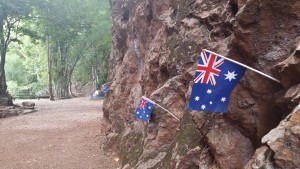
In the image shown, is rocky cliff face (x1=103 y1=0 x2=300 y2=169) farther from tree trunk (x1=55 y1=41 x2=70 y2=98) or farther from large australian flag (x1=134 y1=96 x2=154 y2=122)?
tree trunk (x1=55 y1=41 x2=70 y2=98)

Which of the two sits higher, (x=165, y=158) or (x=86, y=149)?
(x=165, y=158)

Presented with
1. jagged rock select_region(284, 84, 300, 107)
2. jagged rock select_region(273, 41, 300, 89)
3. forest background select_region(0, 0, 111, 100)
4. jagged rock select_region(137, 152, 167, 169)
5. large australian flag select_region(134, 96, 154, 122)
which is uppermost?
forest background select_region(0, 0, 111, 100)

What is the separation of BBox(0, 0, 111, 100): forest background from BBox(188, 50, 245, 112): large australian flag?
16986 millimetres

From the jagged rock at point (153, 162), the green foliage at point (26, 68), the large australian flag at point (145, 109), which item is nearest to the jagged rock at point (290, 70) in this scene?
the jagged rock at point (153, 162)

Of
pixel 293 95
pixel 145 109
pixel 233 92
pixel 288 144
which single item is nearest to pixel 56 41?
pixel 145 109

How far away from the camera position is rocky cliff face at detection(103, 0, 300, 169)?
314 centimetres

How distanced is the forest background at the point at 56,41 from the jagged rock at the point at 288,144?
18.3 metres

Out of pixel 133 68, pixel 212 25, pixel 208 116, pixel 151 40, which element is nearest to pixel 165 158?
pixel 208 116

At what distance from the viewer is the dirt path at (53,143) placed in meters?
9.44

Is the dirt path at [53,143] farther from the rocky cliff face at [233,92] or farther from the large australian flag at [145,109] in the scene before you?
the large australian flag at [145,109]

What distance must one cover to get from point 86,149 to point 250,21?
859 cm

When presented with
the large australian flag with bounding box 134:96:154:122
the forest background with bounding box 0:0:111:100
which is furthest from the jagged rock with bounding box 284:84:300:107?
the forest background with bounding box 0:0:111:100

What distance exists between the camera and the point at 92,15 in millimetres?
24422

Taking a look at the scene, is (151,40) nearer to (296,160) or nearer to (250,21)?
(250,21)
